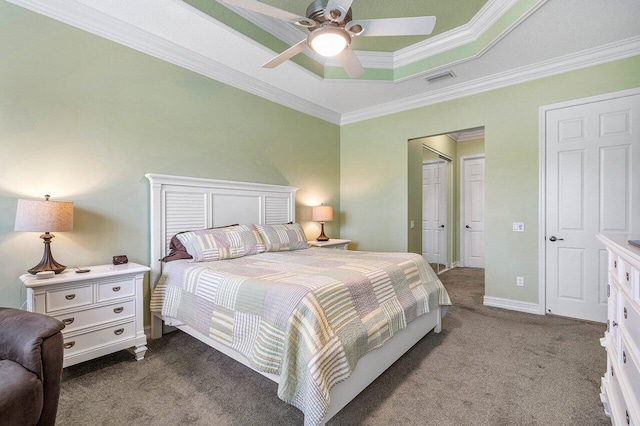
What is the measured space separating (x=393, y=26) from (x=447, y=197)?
4.41 m

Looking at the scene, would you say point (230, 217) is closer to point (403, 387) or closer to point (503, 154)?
point (403, 387)

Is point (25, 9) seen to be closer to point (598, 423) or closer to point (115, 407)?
point (115, 407)

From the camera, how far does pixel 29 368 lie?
1.28m

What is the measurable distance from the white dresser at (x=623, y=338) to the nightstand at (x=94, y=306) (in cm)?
289

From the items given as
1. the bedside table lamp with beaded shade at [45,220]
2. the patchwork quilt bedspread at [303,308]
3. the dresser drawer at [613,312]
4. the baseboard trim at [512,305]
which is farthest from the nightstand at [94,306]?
the baseboard trim at [512,305]

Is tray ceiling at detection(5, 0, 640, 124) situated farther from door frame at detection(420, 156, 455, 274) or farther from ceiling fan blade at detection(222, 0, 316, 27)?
door frame at detection(420, 156, 455, 274)

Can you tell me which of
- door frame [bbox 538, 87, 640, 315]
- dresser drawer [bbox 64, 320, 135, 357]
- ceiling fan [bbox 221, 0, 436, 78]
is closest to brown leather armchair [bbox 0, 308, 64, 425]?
dresser drawer [bbox 64, 320, 135, 357]

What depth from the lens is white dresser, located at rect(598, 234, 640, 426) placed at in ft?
3.85

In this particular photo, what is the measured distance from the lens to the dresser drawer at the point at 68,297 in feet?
6.47

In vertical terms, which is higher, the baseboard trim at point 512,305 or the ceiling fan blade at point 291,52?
the ceiling fan blade at point 291,52

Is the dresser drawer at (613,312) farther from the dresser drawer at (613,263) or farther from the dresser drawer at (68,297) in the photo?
the dresser drawer at (68,297)

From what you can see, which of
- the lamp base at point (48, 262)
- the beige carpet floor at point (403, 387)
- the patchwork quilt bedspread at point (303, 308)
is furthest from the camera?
the lamp base at point (48, 262)

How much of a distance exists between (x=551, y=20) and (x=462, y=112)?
1.37 meters

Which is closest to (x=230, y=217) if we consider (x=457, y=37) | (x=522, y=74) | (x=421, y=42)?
(x=421, y=42)
